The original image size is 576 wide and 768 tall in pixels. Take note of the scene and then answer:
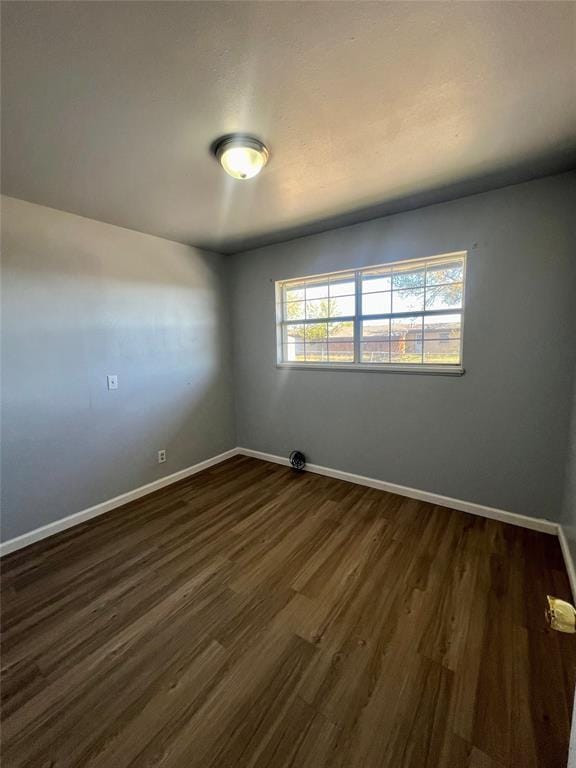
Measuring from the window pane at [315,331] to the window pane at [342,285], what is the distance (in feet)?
1.14

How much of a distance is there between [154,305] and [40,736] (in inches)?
111

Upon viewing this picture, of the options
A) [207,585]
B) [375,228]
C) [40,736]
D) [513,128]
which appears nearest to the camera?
[40,736]

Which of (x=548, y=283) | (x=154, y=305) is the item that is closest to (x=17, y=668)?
(x=154, y=305)

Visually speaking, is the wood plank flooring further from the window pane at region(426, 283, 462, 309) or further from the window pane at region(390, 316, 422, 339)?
the window pane at region(426, 283, 462, 309)

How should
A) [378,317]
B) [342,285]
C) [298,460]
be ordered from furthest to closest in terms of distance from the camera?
[298,460] < [342,285] < [378,317]

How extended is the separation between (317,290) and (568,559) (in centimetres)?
282

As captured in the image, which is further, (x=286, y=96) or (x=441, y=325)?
(x=441, y=325)

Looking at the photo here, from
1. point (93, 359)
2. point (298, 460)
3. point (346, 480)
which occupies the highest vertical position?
point (93, 359)

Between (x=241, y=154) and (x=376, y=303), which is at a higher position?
(x=241, y=154)

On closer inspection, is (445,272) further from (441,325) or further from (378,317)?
(378,317)

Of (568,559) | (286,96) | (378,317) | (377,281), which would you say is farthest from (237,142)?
(568,559)

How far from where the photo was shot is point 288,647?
1458 millimetres

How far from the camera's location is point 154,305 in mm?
3016

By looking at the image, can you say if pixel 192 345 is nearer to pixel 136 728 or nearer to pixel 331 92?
pixel 331 92
